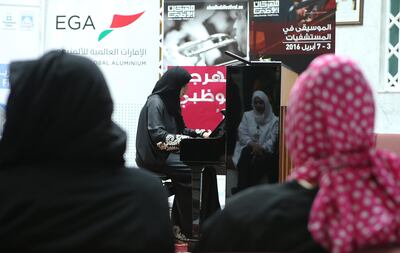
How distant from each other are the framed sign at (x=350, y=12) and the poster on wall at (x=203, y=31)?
3.62 feet

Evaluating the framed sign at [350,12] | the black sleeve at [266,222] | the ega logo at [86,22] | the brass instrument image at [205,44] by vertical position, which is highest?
the framed sign at [350,12]

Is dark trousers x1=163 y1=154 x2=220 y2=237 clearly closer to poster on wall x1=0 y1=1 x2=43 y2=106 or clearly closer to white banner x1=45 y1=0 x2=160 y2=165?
white banner x1=45 y1=0 x2=160 y2=165

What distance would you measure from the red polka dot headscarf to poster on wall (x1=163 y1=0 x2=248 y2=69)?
445 centimetres

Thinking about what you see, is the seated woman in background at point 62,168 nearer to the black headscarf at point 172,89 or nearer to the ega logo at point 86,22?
the black headscarf at point 172,89

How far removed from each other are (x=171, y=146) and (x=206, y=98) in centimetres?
166

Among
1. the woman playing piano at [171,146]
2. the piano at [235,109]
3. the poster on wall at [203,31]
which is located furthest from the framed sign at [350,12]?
the piano at [235,109]

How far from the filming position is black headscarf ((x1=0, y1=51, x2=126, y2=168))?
107 cm

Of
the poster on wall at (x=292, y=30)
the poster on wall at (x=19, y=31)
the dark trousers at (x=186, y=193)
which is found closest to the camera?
the dark trousers at (x=186, y=193)

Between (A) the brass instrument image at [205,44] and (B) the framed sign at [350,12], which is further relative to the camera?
(B) the framed sign at [350,12]

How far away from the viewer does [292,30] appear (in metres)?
5.31

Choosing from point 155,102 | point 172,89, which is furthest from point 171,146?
point 172,89

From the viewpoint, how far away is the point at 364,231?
939 millimetres

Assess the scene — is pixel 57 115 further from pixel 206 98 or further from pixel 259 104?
pixel 206 98

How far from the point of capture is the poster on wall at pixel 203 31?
5.44 meters
